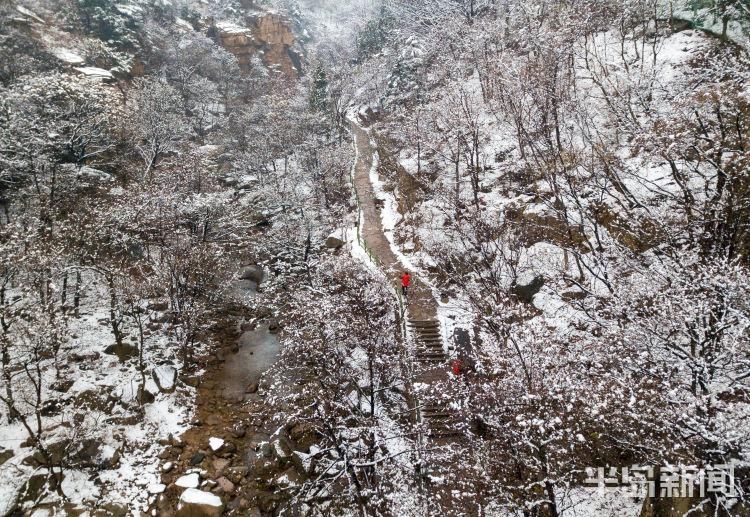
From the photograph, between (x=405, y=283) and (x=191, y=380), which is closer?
(x=191, y=380)

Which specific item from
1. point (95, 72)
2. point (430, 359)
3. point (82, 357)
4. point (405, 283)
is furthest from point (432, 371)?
point (95, 72)

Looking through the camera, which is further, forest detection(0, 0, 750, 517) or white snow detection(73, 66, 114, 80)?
white snow detection(73, 66, 114, 80)

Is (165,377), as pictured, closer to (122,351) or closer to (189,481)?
(122,351)

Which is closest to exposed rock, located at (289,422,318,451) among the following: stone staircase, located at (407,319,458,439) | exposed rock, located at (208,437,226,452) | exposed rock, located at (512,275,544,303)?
exposed rock, located at (208,437,226,452)

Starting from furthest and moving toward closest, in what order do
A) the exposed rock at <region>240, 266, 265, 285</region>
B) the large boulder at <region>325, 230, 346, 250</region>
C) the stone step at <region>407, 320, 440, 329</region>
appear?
the large boulder at <region>325, 230, 346, 250</region>
the exposed rock at <region>240, 266, 265, 285</region>
the stone step at <region>407, 320, 440, 329</region>

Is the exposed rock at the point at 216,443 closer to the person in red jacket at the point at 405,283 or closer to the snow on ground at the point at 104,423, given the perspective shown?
the snow on ground at the point at 104,423

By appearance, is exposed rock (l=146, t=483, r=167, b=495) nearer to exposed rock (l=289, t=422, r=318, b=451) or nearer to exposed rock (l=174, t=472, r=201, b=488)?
exposed rock (l=174, t=472, r=201, b=488)

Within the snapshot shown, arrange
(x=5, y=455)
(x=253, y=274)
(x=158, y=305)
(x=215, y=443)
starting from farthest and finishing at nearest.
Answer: (x=253, y=274)
(x=158, y=305)
(x=215, y=443)
(x=5, y=455)
